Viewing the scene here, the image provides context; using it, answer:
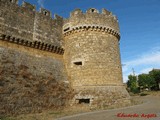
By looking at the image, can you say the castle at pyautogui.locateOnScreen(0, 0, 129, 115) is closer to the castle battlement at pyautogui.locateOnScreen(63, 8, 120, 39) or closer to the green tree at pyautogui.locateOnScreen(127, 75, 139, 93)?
the castle battlement at pyautogui.locateOnScreen(63, 8, 120, 39)

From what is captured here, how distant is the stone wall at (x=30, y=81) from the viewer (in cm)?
864

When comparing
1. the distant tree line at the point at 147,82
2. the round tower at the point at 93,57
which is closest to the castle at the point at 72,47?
the round tower at the point at 93,57

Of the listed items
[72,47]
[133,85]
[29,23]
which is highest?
[29,23]

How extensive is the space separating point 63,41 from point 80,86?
415 cm

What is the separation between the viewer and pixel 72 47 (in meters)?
12.7

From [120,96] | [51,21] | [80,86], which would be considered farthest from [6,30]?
[120,96]

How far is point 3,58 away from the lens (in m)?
9.17

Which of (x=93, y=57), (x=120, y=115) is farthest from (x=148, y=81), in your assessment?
(x=120, y=115)

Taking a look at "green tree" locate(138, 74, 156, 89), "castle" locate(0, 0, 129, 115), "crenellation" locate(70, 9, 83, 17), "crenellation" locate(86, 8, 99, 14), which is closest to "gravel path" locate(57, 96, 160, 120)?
"castle" locate(0, 0, 129, 115)

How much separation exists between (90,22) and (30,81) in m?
6.31

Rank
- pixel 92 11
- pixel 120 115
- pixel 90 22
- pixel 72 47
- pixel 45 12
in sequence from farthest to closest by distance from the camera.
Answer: pixel 92 11 → pixel 72 47 → pixel 45 12 → pixel 90 22 → pixel 120 115

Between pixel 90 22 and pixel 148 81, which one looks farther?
pixel 148 81

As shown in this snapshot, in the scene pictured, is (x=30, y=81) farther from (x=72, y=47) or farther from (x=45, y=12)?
(x=45, y=12)

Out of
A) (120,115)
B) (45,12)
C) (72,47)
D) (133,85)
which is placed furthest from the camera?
(133,85)
